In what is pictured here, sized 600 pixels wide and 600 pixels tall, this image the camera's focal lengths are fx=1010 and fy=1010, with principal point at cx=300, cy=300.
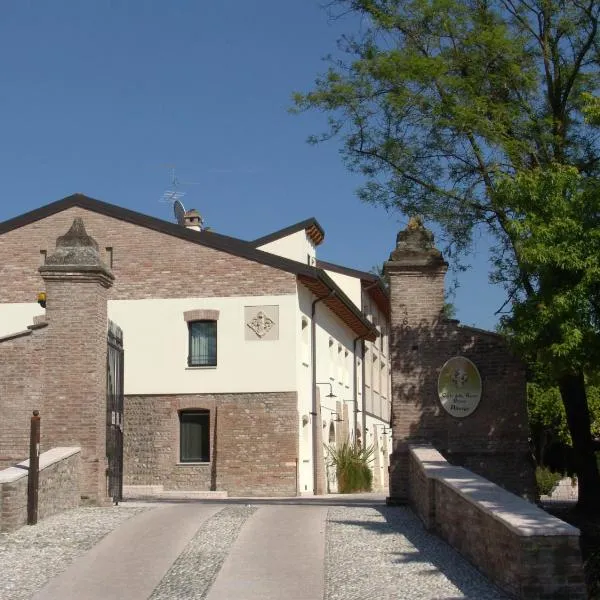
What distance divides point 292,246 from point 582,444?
21.3m

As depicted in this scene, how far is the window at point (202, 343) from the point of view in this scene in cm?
2939

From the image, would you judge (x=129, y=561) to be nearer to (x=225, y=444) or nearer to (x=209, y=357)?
(x=225, y=444)

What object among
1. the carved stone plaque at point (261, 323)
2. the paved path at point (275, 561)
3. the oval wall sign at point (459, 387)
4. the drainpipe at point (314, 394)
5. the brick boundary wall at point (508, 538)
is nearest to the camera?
the brick boundary wall at point (508, 538)

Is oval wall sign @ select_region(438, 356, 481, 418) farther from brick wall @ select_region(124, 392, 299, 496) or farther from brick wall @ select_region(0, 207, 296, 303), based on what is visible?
brick wall @ select_region(0, 207, 296, 303)

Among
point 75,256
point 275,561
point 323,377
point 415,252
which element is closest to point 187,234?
point 323,377

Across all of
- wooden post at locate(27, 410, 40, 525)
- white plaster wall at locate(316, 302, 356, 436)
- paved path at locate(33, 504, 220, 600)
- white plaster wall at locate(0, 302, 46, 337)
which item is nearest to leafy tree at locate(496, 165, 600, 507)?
paved path at locate(33, 504, 220, 600)

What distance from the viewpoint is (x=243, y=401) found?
28.7m

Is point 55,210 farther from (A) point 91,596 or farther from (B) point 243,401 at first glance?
(A) point 91,596

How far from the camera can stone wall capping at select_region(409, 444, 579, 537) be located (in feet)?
26.9

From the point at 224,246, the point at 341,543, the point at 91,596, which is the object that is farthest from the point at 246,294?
the point at 91,596

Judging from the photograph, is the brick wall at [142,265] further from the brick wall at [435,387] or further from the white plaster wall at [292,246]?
the brick wall at [435,387]

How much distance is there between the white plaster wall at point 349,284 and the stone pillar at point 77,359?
87.6ft

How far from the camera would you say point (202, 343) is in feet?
96.8

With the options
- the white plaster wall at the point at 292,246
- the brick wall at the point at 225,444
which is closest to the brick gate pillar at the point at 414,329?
the brick wall at the point at 225,444
